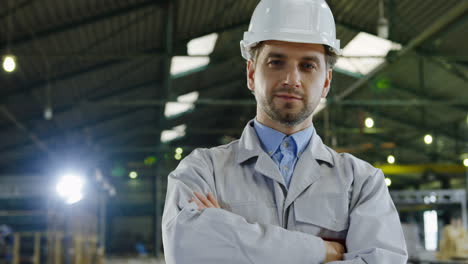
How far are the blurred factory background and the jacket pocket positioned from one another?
773 cm

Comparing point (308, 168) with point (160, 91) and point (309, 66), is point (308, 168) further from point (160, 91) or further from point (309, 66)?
point (160, 91)

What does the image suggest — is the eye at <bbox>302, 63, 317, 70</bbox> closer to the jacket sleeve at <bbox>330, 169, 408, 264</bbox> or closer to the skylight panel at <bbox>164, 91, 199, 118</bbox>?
the jacket sleeve at <bbox>330, 169, 408, 264</bbox>

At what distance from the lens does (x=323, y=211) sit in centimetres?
196

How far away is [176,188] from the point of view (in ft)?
6.56

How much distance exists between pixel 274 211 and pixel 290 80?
0.45 metres

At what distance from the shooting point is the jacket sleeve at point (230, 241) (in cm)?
178

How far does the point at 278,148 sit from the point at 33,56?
36.7 feet

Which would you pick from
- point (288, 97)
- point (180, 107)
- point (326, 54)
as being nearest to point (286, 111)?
point (288, 97)

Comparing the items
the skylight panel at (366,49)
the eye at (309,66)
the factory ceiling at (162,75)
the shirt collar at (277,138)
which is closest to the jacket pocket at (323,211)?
the shirt collar at (277,138)

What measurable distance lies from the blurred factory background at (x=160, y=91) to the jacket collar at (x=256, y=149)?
7559mm

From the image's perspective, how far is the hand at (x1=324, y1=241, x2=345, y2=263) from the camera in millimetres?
1854

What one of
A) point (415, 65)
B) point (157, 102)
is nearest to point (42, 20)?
point (157, 102)

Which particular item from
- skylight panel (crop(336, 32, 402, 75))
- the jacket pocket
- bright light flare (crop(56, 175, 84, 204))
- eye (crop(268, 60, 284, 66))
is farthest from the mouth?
bright light flare (crop(56, 175, 84, 204))

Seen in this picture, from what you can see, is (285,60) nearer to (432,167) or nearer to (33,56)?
(33,56)
